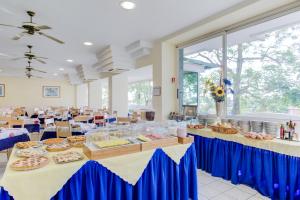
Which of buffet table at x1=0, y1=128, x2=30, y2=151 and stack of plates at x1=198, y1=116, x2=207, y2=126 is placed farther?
stack of plates at x1=198, y1=116, x2=207, y2=126

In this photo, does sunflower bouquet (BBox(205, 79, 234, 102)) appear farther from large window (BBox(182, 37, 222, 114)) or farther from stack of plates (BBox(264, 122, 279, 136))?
stack of plates (BBox(264, 122, 279, 136))

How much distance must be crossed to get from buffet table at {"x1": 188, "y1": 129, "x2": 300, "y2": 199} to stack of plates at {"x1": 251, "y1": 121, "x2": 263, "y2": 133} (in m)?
0.33

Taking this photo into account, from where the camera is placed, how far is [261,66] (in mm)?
3215

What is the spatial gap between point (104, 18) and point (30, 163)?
2.62 m

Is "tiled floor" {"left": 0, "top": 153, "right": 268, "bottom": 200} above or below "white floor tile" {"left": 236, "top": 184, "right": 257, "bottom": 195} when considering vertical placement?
below

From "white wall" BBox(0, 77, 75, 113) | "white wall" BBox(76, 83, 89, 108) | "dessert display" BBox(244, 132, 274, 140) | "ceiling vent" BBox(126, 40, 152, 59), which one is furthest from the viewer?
"white wall" BBox(76, 83, 89, 108)

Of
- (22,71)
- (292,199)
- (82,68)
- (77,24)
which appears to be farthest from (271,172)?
(22,71)

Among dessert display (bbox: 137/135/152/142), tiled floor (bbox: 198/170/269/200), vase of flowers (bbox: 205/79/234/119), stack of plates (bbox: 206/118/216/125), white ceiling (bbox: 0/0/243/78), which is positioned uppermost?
white ceiling (bbox: 0/0/243/78)

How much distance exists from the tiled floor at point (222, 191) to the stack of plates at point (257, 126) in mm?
844

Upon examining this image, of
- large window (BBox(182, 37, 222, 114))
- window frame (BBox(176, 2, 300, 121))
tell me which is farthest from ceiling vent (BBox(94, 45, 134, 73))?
large window (BBox(182, 37, 222, 114))

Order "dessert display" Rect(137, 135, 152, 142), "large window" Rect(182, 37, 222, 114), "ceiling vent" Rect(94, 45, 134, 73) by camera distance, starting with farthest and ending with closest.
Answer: "ceiling vent" Rect(94, 45, 134, 73), "large window" Rect(182, 37, 222, 114), "dessert display" Rect(137, 135, 152, 142)

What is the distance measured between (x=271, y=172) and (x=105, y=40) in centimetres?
410

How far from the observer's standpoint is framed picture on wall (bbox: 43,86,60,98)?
10.7m

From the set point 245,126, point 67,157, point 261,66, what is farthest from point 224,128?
point 67,157
